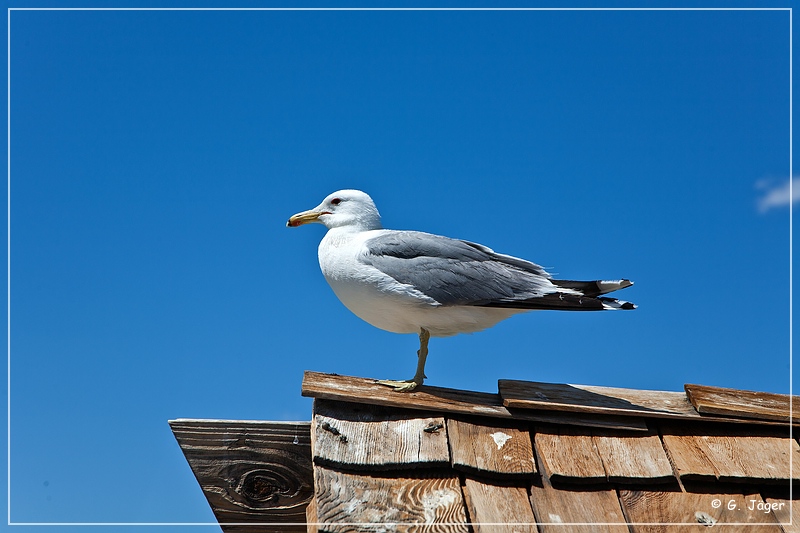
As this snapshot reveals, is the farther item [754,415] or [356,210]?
[356,210]

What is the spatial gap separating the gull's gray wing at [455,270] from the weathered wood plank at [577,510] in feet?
5.69

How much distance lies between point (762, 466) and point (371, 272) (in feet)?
9.10

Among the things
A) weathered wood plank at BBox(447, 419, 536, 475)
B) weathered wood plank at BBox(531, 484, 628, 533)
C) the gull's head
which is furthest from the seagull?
weathered wood plank at BBox(531, 484, 628, 533)

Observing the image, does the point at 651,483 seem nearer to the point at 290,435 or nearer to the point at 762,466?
the point at 762,466

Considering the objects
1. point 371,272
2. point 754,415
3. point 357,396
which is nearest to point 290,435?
point 357,396

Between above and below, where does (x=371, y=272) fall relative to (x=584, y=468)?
above

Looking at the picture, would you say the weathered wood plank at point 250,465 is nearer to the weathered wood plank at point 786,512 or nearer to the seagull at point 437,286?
the seagull at point 437,286

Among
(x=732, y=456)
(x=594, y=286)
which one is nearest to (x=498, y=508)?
(x=732, y=456)

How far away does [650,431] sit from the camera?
15.1ft

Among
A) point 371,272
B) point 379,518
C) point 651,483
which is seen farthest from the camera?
point 371,272

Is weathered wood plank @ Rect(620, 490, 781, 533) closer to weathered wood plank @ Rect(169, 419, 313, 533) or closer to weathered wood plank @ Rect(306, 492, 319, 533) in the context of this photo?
weathered wood plank @ Rect(306, 492, 319, 533)

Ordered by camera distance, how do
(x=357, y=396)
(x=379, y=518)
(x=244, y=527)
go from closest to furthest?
(x=379, y=518)
(x=357, y=396)
(x=244, y=527)

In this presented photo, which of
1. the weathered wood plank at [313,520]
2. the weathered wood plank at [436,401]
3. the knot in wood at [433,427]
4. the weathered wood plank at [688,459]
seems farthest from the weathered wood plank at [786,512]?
the weathered wood plank at [313,520]

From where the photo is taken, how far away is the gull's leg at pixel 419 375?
16.0 ft
